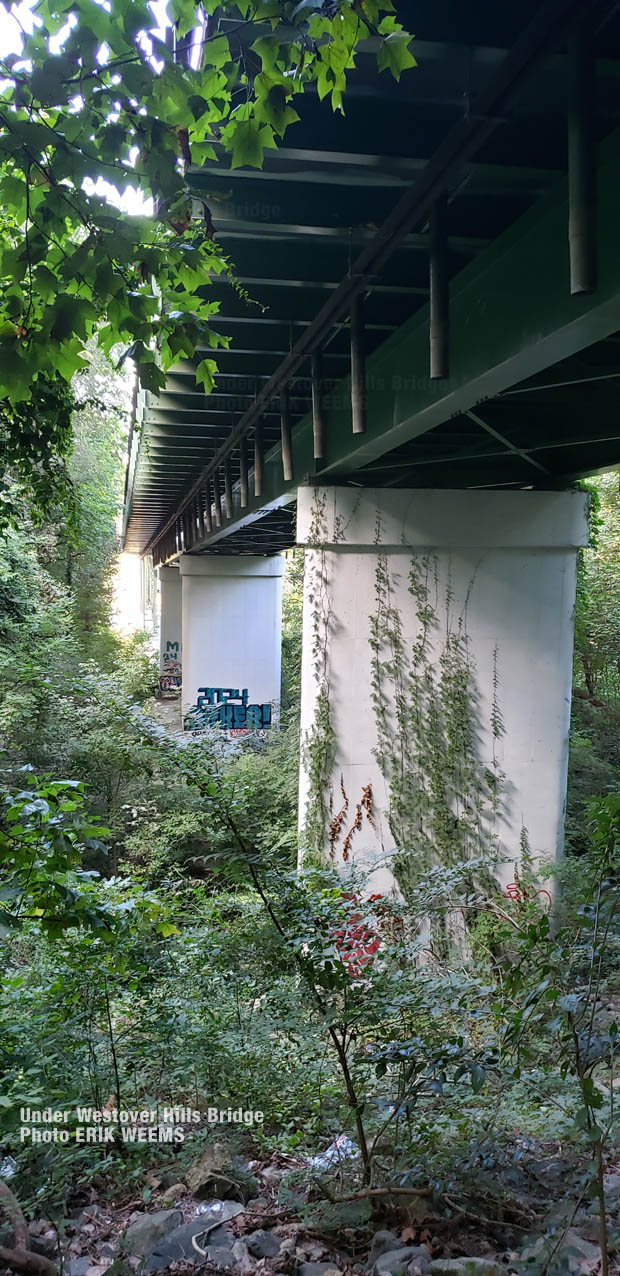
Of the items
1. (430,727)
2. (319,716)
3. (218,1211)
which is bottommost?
(218,1211)

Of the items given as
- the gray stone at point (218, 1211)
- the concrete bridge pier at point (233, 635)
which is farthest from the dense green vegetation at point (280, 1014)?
the concrete bridge pier at point (233, 635)

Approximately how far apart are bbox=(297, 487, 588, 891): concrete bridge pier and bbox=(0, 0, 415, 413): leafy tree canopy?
6677mm

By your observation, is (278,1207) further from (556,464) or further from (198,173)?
(556,464)

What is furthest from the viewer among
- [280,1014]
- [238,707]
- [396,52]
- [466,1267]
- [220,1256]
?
[238,707]

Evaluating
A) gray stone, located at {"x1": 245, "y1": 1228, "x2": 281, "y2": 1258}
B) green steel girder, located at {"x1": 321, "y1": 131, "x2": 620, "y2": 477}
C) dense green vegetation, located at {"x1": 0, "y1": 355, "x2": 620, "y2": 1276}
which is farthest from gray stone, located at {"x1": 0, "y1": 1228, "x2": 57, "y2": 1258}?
green steel girder, located at {"x1": 321, "y1": 131, "x2": 620, "y2": 477}

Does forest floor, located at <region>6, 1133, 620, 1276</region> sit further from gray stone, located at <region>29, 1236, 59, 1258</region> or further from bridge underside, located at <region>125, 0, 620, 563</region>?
bridge underside, located at <region>125, 0, 620, 563</region>

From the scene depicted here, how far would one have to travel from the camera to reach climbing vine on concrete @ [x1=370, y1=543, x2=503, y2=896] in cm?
957

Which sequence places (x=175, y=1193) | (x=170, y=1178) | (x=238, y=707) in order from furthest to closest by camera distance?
(x=238, y=707) < (x=170, y=1178) < (x=175, y=1193)

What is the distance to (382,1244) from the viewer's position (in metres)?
3.41

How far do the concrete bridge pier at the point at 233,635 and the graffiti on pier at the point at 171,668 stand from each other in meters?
13.6

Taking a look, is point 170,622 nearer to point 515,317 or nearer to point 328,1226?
point 515,317

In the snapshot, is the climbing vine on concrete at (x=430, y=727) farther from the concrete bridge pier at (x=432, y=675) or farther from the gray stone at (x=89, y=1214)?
the gray stone at (x=89, y=1214)

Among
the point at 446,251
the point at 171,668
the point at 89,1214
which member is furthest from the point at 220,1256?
the point at 171,668

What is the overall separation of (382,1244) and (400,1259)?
0.22 m
